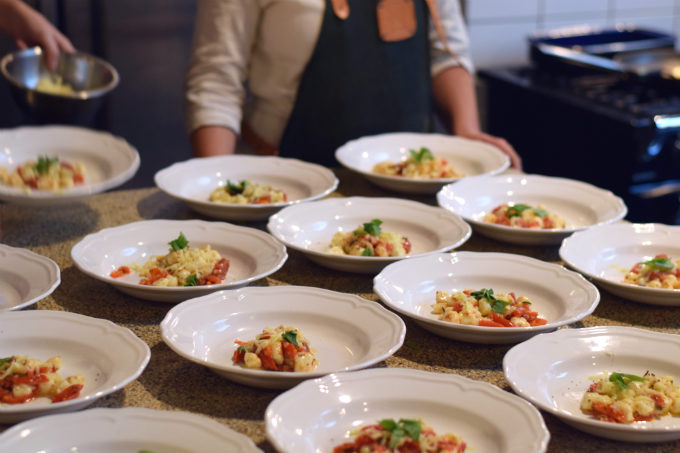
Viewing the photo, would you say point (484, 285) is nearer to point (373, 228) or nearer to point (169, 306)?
point (373, 228)

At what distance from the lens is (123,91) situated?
148 inches

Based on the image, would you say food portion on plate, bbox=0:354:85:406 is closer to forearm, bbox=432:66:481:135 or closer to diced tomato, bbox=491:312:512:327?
diced tomato, bbox=491:312:512:327

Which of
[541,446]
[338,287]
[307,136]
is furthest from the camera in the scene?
[307,136]

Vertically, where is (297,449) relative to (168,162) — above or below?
above

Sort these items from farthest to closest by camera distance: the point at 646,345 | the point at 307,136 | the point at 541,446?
the point at 307,136, the point at 646,345, the point at 541,446

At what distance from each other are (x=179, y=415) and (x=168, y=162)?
3.15m

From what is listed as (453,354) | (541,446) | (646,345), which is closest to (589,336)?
(646,345)

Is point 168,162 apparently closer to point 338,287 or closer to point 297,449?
point 338,287

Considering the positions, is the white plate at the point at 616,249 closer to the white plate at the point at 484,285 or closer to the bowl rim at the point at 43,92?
the white plate at the point at 484,285

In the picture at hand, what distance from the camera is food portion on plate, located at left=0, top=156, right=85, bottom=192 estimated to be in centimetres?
178

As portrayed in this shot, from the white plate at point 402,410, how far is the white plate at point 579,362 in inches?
2.1

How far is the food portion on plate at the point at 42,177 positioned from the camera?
178 centimetres

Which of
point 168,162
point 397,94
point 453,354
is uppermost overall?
point 397,94

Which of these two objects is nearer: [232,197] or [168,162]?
[232,197]
